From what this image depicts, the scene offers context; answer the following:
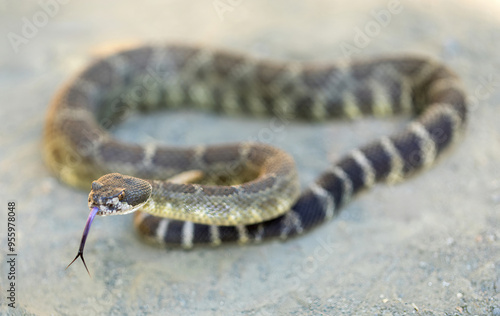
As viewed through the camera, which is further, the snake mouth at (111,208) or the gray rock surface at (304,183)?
the gray rock surface at (304,183)

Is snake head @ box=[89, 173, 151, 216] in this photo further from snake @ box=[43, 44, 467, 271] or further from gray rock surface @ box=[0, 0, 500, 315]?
gray rock surface @ box=[0, 0, 500, 315]

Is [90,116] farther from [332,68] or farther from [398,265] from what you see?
[398,265]

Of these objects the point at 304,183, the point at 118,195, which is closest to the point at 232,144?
the point at 304,183

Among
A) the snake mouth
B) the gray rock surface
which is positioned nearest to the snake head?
the snake mouth

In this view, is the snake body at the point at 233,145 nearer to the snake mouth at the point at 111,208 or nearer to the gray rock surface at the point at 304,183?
the snake mouth at the point at 111,208

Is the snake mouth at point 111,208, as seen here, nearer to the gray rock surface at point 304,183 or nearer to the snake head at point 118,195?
the snake head at point 118,195

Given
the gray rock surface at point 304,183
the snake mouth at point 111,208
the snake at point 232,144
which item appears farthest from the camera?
the snake at point 232,144

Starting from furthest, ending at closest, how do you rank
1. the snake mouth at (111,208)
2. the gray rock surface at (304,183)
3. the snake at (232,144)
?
the snake at (232,144)
the gray rock surface at (304,183)
the snake mouth at (111,208)

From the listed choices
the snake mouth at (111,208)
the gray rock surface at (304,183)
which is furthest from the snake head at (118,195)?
the gray rock surface at (304,183)
